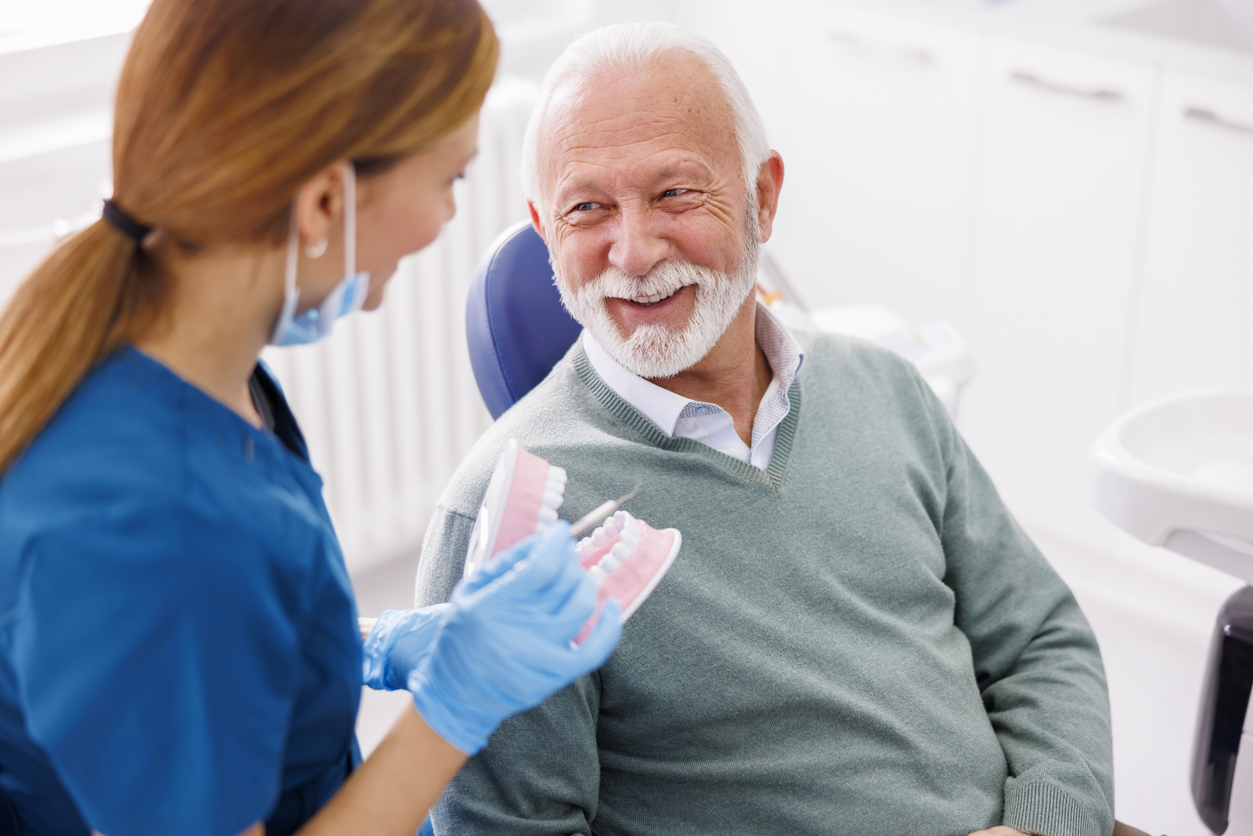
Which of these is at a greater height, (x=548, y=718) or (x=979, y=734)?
(x=548, y=718)

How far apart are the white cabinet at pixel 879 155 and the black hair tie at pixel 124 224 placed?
2.10 m

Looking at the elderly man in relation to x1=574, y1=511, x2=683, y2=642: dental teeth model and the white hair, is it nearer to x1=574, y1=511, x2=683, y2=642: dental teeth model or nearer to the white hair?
the white hair

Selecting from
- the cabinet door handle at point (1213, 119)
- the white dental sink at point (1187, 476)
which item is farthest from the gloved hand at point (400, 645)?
the cabinet door handle at point (1213, 119)

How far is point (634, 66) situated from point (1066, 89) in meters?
1.40

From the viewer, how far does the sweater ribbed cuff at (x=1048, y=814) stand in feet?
4.06

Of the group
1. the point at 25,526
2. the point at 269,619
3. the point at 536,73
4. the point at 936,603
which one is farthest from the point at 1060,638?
the point at 536,73

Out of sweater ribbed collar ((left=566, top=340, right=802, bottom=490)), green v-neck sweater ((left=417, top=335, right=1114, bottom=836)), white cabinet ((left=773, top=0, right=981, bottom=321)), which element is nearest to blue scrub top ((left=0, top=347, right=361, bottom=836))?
green v-neck sweater ((left=417, top=335, right=1114, bottom=836))

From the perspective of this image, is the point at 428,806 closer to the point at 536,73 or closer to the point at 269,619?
the point at 269,619

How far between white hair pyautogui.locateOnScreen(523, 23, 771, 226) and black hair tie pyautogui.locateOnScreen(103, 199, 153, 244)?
65 cm

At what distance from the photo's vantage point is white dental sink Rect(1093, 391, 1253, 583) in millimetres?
1334

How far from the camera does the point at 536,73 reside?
2846 mm

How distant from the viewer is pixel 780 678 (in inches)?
47.1

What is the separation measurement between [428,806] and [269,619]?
197mm

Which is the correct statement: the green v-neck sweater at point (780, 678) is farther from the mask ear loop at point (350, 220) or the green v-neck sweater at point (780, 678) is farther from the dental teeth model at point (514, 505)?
the mask ear loop at point (350, 220)
